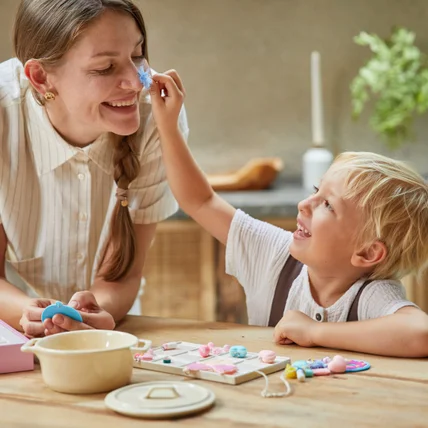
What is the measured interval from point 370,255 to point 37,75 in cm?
78

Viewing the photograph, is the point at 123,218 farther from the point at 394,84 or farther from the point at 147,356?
the point at 394,84

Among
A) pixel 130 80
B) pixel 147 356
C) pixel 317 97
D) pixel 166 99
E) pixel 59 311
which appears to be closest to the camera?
pixel 147 356

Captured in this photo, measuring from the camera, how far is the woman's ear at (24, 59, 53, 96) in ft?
5.38

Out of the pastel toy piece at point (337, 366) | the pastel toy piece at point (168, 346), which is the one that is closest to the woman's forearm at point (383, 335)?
the pastel toy piece at point (337, 366)

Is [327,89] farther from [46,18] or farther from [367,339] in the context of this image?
[367,339]

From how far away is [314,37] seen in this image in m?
3.52

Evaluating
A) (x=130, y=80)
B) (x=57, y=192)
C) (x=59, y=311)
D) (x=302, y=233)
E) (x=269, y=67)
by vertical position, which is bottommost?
(x=59, y=311)

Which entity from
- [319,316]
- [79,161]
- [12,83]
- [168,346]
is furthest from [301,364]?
[12,83]

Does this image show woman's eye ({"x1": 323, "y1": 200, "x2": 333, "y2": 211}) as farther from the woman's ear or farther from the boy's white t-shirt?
the woman's ear

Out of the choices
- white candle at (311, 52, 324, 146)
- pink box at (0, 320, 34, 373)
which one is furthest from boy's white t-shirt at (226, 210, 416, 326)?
white candle at (311, 52, 324, 146)

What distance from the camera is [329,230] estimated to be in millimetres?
1521

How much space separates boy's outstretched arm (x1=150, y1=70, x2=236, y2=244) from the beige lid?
2.37 ft

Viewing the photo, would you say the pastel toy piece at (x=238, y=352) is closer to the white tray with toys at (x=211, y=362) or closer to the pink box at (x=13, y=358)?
the white tray with toys at (x=211, y=362)

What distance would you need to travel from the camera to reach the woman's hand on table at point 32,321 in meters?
1.41
